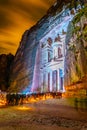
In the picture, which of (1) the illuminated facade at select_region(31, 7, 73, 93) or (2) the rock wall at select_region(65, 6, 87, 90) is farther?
(1) the illuminated facade at select_region(31, 7, 73, 93)

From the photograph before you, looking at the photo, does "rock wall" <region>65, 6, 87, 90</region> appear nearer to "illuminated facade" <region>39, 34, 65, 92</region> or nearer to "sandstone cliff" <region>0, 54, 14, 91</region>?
"illuminated facade" <region>39, 34, 65, 92</region>

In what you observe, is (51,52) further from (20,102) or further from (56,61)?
(20,102)

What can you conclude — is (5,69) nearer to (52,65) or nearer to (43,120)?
(52,65)

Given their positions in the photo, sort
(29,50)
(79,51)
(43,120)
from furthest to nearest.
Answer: (29,50)
(79,51)
(43,120)

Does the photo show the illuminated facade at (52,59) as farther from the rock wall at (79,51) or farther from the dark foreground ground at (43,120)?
the dark foreground ground at (43,120)

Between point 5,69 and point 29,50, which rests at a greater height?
point 29,50

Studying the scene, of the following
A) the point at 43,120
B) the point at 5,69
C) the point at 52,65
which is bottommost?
the point at 43,120

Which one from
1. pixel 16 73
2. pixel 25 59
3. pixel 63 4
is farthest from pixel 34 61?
pixel 63 4

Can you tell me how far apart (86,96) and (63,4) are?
31934mm

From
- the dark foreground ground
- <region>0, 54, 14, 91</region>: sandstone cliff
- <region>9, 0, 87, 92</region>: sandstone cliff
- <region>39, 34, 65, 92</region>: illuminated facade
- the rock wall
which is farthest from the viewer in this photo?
<region>0, 54, 14, 91</region>: sandstone cliff

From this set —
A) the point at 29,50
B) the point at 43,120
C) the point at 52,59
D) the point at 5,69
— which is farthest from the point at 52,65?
the point at 43,120

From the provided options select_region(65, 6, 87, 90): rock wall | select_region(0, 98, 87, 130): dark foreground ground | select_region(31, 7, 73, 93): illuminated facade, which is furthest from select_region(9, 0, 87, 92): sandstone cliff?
select_region(0, 98, 87, 130): dark foreground ground

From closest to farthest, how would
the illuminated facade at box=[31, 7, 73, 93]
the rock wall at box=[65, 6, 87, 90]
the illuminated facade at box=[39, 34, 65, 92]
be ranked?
the rock wall at box=[65, 6, 87, 90] → the illuminated facade at box=[31, 7, 73, 93] → the illuminated facade at box=[39, 34, 65, 92]

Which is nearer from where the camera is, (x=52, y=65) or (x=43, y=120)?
(x=43, y=120)
